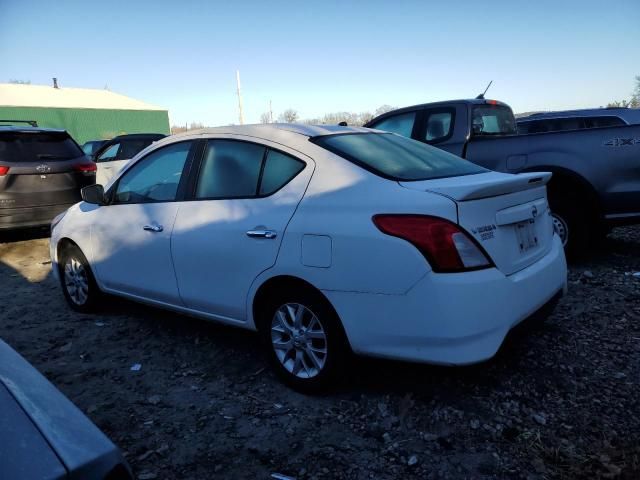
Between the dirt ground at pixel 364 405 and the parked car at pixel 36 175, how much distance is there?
3.08 m

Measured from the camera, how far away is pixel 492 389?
2832mm

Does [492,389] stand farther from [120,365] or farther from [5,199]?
[5,199]

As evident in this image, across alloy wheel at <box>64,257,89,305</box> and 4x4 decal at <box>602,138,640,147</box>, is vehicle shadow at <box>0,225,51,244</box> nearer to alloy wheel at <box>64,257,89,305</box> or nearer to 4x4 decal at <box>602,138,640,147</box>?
alloy wheel at <box>64,257,89,305</box>

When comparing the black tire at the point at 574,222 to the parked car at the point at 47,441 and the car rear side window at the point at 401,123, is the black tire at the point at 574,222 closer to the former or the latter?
the car rear side window at the point at 401,123

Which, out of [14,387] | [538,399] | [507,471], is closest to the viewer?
[14,387]

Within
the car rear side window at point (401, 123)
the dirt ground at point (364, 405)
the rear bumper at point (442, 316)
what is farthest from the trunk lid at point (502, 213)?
the car rear side window at point (401, 123)

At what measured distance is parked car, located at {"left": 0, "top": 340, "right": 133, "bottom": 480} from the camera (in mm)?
1151

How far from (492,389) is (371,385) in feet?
2.31

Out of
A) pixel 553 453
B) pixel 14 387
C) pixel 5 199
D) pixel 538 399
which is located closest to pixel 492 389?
pixel 538 399

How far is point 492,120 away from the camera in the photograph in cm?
639

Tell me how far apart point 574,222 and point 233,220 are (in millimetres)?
3706

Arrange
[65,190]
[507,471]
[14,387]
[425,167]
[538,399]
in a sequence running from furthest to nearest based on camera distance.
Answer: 1. [65,190]
2. [425,167]
3. [538,399]
4. [507,471]
5. [14,387]

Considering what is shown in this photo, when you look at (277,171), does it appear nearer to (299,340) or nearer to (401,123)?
(299,340)

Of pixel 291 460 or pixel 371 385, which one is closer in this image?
pixel 291 460
